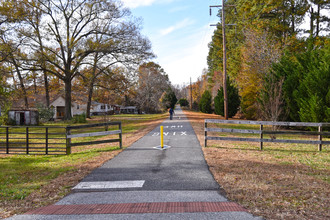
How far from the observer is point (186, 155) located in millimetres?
9250

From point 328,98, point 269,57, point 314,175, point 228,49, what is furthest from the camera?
point 228,49

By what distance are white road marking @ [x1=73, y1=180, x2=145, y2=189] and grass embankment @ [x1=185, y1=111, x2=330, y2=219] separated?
6.53 ft

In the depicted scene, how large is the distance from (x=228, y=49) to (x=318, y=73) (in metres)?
32.0

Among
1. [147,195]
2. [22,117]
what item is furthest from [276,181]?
[22,117]

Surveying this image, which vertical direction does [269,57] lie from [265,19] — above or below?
below

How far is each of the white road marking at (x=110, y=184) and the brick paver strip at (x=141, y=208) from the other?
110 cm

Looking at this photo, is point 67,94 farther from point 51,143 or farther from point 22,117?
point 51,143

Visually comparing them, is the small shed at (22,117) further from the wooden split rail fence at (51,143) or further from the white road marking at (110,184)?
the white road marking at (110,184)

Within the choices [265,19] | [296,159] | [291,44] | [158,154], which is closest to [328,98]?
[296,159]

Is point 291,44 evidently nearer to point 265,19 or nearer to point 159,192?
point 265,19

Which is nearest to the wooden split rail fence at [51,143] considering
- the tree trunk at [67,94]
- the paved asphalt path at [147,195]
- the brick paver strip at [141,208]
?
the paved asphalt path at [147,195]

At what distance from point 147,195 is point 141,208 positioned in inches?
28.1

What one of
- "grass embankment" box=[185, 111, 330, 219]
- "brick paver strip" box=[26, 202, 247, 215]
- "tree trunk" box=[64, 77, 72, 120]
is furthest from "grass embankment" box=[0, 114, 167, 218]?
"tree trunk" box=[64, 77, 72, 120]

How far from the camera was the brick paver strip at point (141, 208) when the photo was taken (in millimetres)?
4406
